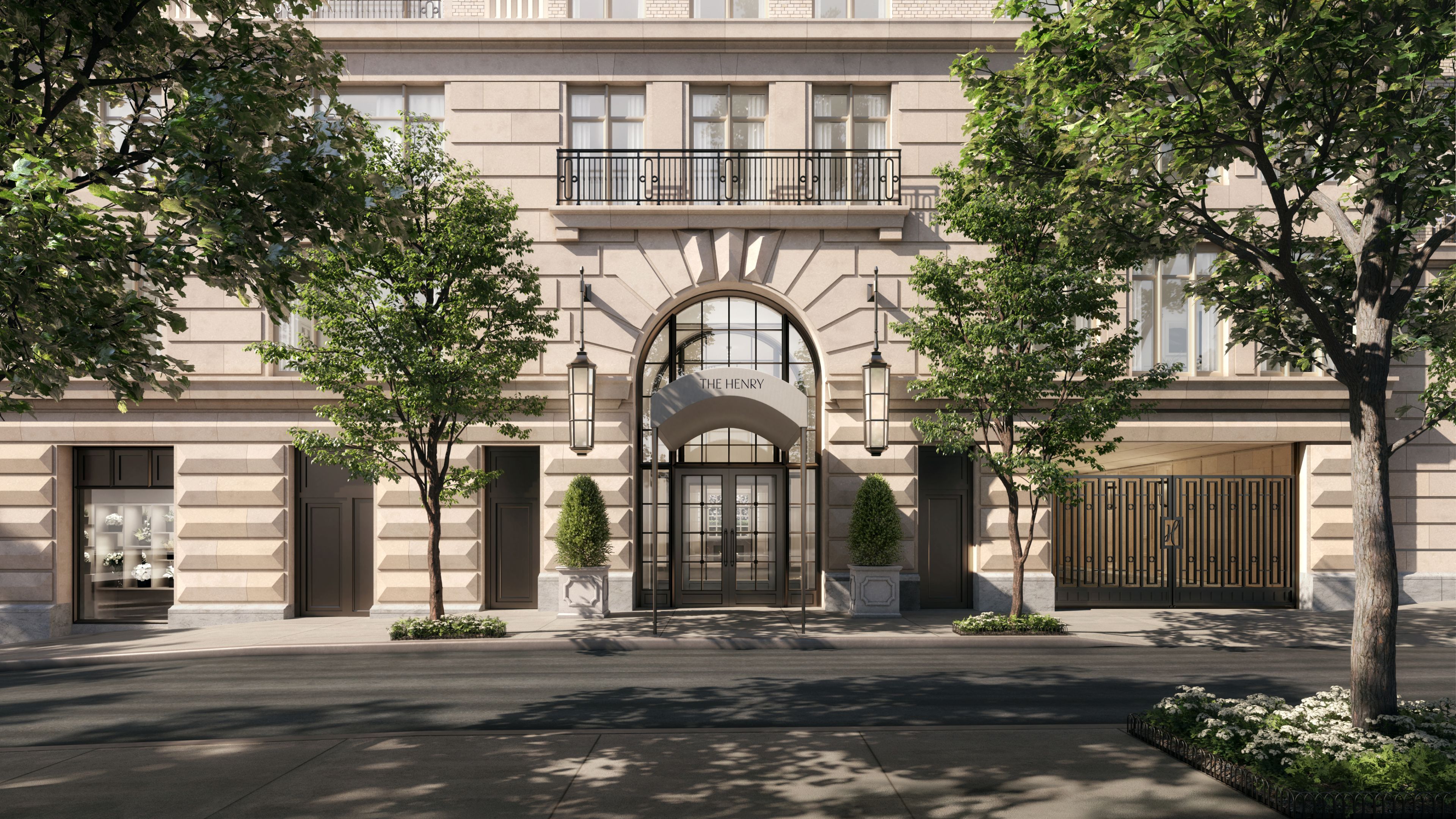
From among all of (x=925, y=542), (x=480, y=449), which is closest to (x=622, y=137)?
(x=480, y=449)

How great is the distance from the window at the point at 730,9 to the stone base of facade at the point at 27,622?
62.5 feet

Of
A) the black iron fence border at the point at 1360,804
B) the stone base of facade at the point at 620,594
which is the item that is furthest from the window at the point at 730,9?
the black iron fence border at the point at 1360,804

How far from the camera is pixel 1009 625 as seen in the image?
15969 mm

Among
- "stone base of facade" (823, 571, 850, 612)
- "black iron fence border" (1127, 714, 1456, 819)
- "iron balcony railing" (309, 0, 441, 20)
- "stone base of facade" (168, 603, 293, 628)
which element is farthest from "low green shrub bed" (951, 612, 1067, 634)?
"iron balcony railing" (309, 0, 441, 20)

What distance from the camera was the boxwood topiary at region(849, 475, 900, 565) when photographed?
17.8 meters

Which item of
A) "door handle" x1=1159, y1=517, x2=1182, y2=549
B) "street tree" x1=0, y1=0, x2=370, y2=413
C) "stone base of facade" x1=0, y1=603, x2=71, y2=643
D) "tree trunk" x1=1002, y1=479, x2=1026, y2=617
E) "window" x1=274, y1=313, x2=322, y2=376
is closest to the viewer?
"street tree" x1=0, y1=0, x2=370, y2=413

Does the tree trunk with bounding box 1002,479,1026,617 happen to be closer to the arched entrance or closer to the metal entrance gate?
the metal entrance gate

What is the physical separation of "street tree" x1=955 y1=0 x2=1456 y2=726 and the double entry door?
37.5 feet

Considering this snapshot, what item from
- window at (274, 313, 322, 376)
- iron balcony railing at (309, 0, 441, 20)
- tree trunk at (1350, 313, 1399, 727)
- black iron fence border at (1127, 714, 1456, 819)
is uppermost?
iron balcony railing at (309, 0, 441, 20)

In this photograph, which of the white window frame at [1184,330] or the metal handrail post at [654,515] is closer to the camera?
the metal handrail post at [654,515]

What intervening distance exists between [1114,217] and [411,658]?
12.3 metres

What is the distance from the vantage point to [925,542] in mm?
19500

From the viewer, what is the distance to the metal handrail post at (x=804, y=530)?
52.7 feet

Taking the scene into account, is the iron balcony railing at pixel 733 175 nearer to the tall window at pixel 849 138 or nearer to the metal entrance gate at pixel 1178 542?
the tall window at pixel 849 138
